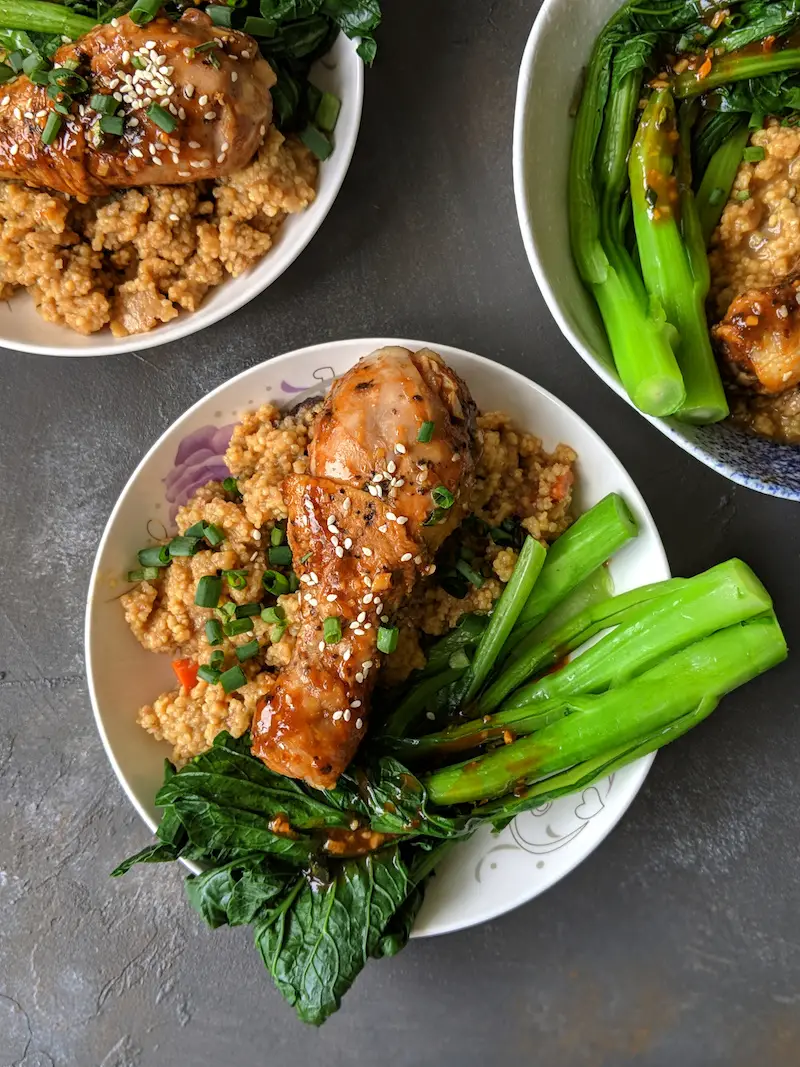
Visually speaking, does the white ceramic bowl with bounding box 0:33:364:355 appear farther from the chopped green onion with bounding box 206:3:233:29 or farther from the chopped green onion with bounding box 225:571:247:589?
the chopped green onion with bounding box 225:571:247:589

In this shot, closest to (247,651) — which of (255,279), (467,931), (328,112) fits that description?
(255,279)

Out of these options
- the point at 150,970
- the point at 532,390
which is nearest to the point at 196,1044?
the point at 150,970

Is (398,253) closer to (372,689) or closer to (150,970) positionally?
(372,689)

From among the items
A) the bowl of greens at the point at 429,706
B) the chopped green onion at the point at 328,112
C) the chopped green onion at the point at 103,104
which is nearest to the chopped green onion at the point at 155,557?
the bowl of greens at the point at 429,706

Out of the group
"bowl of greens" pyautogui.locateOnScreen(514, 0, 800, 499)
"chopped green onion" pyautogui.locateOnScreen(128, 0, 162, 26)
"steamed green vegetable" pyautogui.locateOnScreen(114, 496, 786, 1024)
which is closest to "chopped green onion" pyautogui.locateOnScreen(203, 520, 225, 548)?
"steamed green vegetable" pyautogui.locateOnScreen(114, 496, 786, 1024)

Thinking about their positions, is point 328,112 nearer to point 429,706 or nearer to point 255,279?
point 255,279

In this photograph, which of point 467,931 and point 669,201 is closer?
point 669,201
